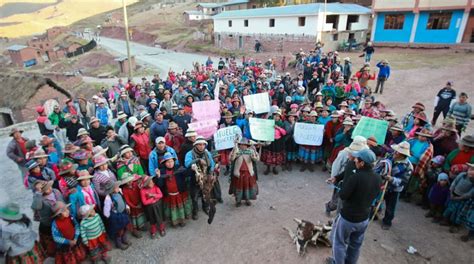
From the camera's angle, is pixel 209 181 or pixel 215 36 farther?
pixel 215 36

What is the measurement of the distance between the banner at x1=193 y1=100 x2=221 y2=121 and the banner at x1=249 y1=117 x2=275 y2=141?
166 centimetres

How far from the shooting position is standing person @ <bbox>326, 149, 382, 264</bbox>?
3924 mm

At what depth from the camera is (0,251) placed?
437cm

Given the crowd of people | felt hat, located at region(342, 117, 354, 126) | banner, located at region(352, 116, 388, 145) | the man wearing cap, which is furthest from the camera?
felt hat, located at region(342, 117, 354, 126)

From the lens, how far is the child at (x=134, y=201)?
18.5ft

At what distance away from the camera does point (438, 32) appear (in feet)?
91.1

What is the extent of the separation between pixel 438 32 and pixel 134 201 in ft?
108

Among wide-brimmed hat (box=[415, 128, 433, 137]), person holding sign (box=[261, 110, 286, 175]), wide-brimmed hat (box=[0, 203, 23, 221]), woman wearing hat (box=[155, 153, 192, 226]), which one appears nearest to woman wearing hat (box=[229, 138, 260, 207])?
woman wearing hat (box=[155, 153, 192, 226])

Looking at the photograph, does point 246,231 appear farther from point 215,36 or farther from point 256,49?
point 215,36

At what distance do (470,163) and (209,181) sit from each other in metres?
5.24

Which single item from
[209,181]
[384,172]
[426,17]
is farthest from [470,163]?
[426,17]

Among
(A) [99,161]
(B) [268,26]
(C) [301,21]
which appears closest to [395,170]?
(A) [99,161]

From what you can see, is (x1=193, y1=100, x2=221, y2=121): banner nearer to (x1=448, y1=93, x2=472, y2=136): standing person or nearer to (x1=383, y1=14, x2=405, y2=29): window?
(x1=448, y1=93, x2=472, y2=136): standing person

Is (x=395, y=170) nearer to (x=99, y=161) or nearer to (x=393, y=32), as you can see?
(x=99, y=161)
